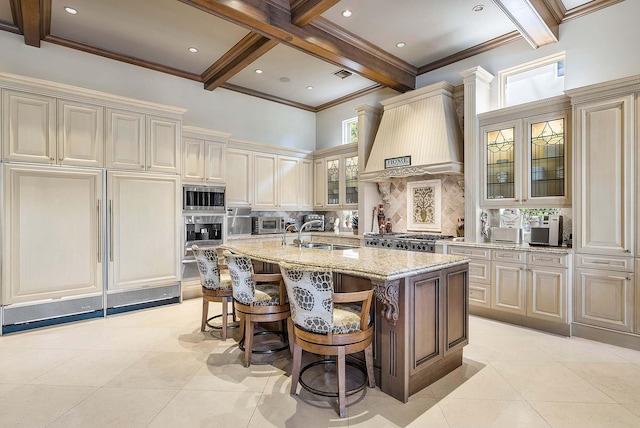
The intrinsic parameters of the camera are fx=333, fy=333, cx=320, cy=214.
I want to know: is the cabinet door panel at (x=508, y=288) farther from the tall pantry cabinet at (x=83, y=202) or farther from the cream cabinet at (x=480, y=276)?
the tall pantry cabinet at (x=83, y=202)

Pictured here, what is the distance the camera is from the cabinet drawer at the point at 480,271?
405cm

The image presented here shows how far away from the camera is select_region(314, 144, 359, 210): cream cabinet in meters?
6.12

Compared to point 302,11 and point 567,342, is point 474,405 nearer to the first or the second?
point 567,342

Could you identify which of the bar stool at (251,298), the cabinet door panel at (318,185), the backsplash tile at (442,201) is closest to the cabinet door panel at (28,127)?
the bar stool at (251,298)

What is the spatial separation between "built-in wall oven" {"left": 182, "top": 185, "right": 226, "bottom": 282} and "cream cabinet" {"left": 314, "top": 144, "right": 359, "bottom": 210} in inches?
83.5

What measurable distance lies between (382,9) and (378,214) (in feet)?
10.4

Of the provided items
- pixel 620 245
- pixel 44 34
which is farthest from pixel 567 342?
pixel 44 34

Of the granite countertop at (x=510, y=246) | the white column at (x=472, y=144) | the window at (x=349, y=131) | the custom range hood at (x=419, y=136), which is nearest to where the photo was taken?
the granite countertop at (x=510, y=246)

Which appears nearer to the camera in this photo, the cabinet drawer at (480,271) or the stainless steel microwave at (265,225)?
the cabinet drawer at (480,271)

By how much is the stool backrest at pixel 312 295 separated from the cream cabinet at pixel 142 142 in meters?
3.21

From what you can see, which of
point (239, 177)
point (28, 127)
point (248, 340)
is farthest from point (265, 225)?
point (28, 127)

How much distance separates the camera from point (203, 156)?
5.15 meters

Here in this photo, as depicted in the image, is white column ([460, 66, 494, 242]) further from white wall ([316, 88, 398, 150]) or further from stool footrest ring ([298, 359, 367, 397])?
stool footrest ring ([298, 359, 367, 397])

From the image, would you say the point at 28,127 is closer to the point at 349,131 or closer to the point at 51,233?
the point at 51,233
